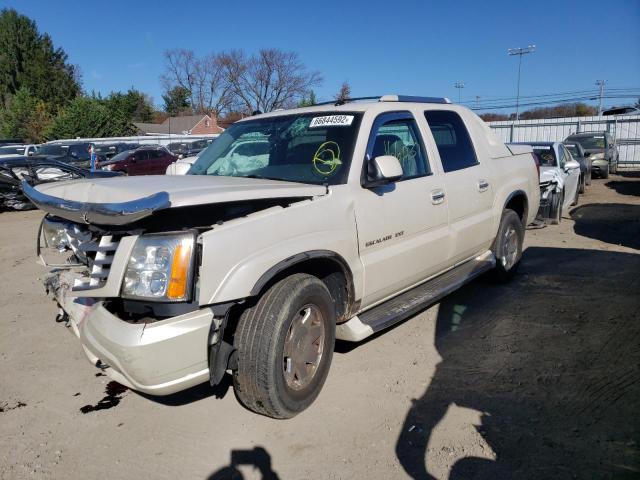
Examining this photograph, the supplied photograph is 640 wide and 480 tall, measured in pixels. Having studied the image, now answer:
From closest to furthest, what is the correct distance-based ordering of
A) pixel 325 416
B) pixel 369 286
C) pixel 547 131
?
pixel 325 416
pixel 369 286
pixel 547 131

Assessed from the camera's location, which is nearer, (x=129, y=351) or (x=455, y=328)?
(x=129, y=351)

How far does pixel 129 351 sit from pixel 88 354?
72 centimetres

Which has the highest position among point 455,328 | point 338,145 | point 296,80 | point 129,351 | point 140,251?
point 296,80

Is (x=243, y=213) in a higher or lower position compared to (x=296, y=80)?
lower

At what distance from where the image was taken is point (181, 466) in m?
2.84

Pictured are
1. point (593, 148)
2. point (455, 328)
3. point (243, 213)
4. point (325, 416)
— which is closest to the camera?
point (243, 213)

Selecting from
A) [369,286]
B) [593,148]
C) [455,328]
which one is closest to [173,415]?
[369,286]

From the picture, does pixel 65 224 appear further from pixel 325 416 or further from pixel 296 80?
pixel 296 80

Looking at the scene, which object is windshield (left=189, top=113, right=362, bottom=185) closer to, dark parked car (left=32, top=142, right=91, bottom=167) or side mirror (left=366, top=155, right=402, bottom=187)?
side mirror (left=366, top=155, right=402, bottom=187)

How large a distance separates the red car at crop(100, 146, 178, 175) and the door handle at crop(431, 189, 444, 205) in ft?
64.0

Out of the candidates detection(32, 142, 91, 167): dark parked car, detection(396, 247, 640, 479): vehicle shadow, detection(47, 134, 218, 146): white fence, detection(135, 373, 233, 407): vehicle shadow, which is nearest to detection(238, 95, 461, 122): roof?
detection(396, 247, 640, 479): vehicle shadow

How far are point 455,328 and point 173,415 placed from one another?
2633 millimetres

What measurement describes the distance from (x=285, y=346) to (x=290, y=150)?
1.63 meters

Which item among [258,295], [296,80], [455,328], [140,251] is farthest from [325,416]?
[296,80]
